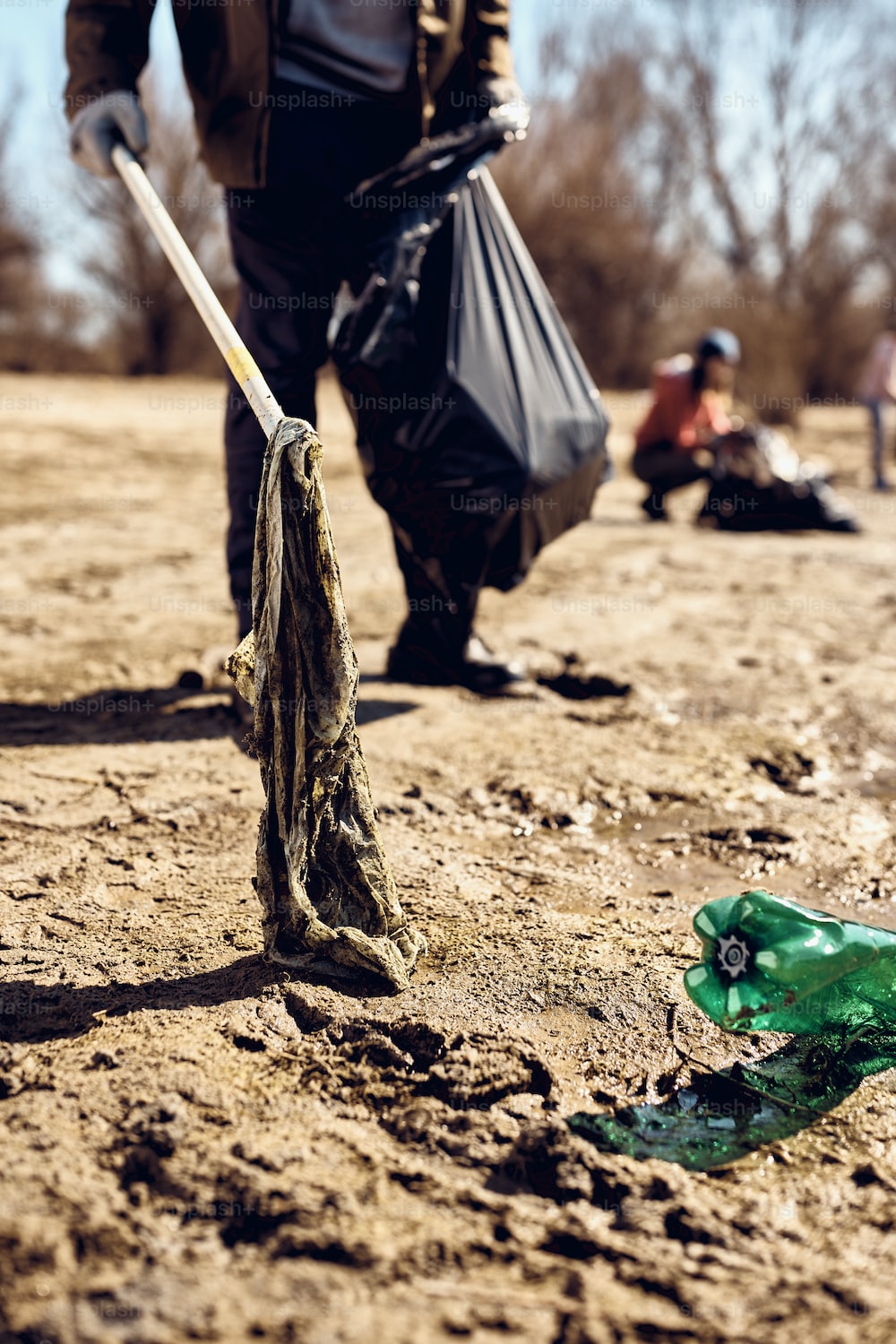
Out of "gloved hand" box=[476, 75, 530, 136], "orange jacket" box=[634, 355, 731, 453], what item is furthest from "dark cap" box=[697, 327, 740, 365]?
"gloved hand" box=[476, 75, 530, 136]

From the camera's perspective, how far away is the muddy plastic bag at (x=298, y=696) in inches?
61.7

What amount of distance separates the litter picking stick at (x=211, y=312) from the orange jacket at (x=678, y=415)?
437cm

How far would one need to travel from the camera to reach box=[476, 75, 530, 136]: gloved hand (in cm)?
255

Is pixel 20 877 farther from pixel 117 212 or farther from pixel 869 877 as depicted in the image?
pixel 117 212

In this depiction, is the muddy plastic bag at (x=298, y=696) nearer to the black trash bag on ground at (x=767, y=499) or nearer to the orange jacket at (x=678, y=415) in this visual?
the black trash bag on ground at (x=767, y=499)

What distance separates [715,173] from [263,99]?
797 inches

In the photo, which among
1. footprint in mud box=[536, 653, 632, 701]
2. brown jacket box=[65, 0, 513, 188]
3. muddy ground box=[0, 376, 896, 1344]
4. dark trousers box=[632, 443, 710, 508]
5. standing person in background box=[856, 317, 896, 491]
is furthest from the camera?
standing person in background box=[856, 317, 896, 491]

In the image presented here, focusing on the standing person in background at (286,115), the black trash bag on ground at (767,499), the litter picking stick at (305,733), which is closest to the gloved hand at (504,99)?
the standing person in background at (286,115)

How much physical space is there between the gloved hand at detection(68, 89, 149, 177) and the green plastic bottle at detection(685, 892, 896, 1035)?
6.07ft

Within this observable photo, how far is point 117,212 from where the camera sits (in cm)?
1361

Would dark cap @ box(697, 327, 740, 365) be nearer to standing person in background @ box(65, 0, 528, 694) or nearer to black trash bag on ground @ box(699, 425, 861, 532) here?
black trash bag on ground @ box(699, 425, 861, 532)

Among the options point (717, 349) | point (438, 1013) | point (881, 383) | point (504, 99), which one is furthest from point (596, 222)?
point (438, 1013)

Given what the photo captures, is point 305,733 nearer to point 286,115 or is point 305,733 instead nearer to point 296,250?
point 296,250

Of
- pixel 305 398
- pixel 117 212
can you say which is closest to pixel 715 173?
pixel 117 212
